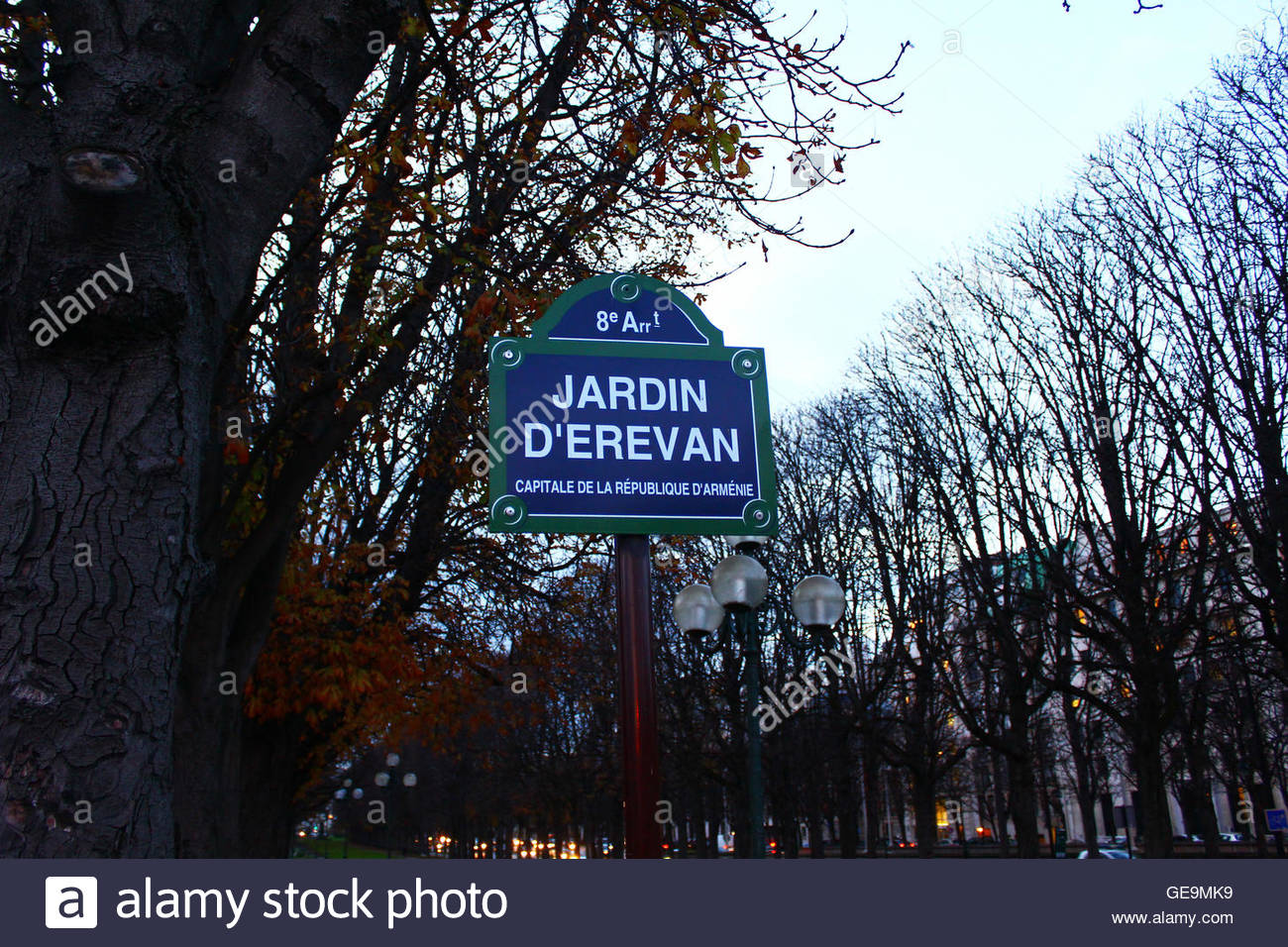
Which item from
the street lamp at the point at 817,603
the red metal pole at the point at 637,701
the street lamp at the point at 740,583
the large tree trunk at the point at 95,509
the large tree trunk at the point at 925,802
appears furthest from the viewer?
the large tree trunk at the point at 925,802

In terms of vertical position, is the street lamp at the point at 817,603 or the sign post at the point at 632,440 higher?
the street lamp at the point at 817,603

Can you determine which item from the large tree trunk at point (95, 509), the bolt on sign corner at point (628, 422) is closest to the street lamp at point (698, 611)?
the bolt on sign corner at point (628, 422)

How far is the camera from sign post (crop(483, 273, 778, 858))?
339cm

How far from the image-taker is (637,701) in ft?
10.9

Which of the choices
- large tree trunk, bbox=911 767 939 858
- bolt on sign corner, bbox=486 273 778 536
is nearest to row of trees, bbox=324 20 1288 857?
large tree trunk, bbox=911 767 939 858

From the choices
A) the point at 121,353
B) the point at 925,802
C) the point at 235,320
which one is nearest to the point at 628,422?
the point at 121,353

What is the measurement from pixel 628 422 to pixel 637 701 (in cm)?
91

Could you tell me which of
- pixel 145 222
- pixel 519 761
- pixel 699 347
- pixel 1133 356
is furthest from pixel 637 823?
pixel 519 761

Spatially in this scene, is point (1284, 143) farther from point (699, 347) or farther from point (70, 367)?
point (70, 367)

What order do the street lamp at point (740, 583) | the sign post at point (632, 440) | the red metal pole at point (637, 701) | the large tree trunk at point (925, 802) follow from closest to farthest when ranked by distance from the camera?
the red metal pole at point (637, 701) < the sign post at point (632, 440) < the street lamp at point (740, 583) < the large tree trunk at point (925, 802)

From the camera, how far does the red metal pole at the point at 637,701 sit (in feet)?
10.5

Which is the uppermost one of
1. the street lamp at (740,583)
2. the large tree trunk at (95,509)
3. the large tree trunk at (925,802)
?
the street lamp at (740,583)

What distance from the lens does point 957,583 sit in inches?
877

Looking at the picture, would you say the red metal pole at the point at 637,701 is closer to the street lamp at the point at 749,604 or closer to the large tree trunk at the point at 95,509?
the large tree trunk at the point at 95,509
